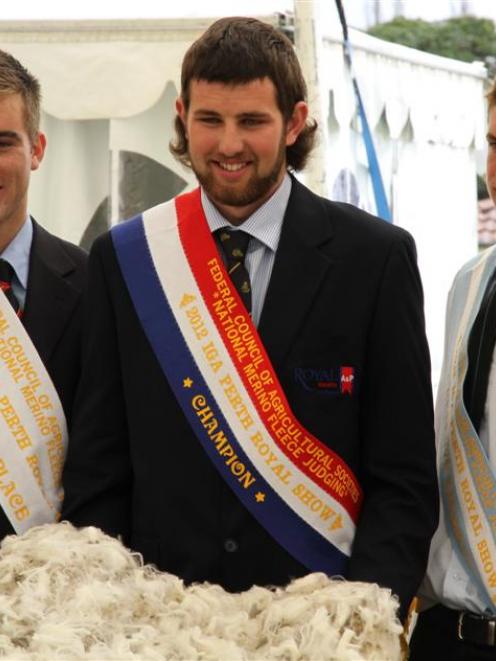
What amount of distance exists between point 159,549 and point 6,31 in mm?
3709

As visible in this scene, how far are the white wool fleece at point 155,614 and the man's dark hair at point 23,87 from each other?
1.11 meters

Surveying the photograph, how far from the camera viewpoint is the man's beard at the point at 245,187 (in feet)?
8.71

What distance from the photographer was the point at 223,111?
8.61 feet

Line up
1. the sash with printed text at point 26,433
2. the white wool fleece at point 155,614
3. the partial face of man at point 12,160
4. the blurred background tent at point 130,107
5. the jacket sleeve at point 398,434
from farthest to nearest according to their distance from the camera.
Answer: the blurred background tent at point 130,107
the partial face of man at point 12,160
the sash with printed text at point 26,433
the jacket sleeve at point 398,434
the white wool fleece at point 155,614

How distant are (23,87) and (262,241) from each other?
73 cm

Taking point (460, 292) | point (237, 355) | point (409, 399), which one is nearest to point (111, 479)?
point (237, 355)

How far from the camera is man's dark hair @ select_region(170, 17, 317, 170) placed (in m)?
2.64

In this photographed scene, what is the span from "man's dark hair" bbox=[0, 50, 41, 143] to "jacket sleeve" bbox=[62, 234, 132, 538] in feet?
1.42

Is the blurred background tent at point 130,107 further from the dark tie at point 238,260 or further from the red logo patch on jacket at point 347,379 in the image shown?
the red logo patch on jacket at point 347,379

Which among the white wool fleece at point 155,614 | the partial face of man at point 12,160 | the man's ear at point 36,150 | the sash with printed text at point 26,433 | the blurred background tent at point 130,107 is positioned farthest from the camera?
the blurred background tent at point 130,107

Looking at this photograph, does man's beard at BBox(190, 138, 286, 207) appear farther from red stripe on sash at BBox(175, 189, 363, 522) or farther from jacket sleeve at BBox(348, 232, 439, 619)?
jacket sleeve at BBox(348, 232, 439, 619)

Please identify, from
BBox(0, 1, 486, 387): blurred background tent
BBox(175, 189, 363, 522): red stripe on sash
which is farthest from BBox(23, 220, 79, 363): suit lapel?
BBox(0, 1, 486, 387): blurred background tent

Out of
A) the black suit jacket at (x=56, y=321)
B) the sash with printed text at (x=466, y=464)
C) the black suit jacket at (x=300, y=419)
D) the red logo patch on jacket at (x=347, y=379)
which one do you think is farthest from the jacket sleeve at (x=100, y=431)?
the sash with printed text at (x=466, y=464)

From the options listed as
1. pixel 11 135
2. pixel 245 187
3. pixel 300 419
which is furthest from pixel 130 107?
pixel 300 419
